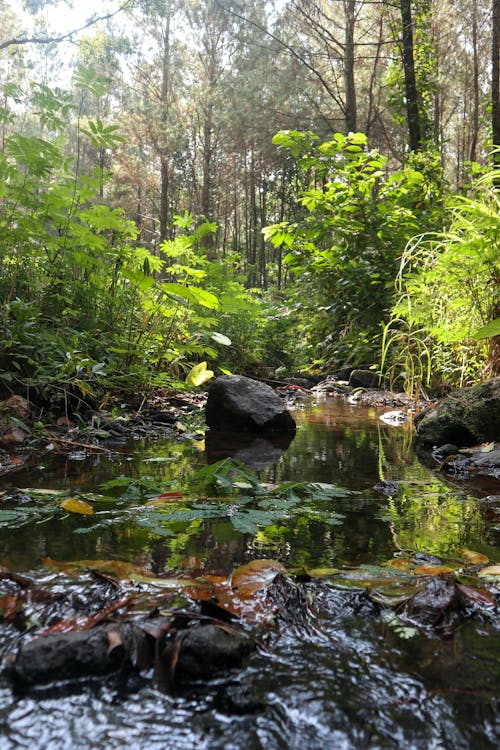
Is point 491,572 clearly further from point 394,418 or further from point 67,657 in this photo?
point 394,418

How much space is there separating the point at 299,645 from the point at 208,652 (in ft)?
0.64

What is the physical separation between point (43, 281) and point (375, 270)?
192 inches

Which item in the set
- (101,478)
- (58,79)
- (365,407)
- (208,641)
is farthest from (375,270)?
(58,79)

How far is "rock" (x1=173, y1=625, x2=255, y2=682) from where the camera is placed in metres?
0.85

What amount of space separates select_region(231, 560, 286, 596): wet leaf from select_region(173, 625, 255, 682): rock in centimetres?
25

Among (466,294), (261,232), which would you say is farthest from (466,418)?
(261,232)

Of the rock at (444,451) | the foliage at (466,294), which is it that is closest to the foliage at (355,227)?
the foliage at (466,294)

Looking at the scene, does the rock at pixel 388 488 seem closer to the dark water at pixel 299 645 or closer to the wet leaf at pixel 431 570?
the dark water at pixel 299 645

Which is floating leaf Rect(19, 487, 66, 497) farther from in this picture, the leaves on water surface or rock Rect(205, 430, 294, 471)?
the leaves on water surface

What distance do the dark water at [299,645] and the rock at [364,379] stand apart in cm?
489

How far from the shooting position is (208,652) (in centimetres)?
86

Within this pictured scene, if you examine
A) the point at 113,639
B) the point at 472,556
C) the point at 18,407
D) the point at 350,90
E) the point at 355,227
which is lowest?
the point at 472,556

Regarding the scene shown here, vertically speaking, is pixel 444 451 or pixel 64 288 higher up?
pixel 64 288

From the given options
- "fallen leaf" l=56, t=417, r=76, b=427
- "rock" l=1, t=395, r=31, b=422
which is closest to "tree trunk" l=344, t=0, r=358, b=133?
"fallen leaf" l=56, t=417, r=76, b=427
